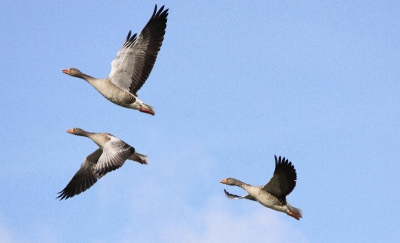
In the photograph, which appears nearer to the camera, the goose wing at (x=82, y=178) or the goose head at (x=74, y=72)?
the goose head at (x=74, y=72)

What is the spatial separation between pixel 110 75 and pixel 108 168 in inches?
109

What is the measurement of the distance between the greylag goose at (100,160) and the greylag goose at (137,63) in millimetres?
1053

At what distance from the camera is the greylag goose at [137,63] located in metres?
17.3

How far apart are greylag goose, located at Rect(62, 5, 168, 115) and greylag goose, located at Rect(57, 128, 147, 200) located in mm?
1053

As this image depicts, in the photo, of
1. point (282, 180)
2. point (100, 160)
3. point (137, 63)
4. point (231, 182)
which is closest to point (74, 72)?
point (137, 63)

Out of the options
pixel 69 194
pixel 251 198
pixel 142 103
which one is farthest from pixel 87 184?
pixel 251 198

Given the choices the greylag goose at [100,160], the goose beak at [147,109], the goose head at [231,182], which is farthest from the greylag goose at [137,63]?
the goose head at [231,182]

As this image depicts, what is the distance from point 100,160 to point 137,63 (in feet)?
9.02

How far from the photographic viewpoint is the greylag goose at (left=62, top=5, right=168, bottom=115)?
17297 millimetres

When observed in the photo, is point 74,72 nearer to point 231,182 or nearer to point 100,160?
point 100,160

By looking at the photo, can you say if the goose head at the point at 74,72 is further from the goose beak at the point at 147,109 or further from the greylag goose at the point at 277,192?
the greylag goose at the point at 277,192

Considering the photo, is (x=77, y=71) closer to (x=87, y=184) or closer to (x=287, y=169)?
(x=87, y=184)

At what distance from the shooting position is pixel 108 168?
50.9 ft

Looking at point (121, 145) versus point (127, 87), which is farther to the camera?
point (127, 87)
